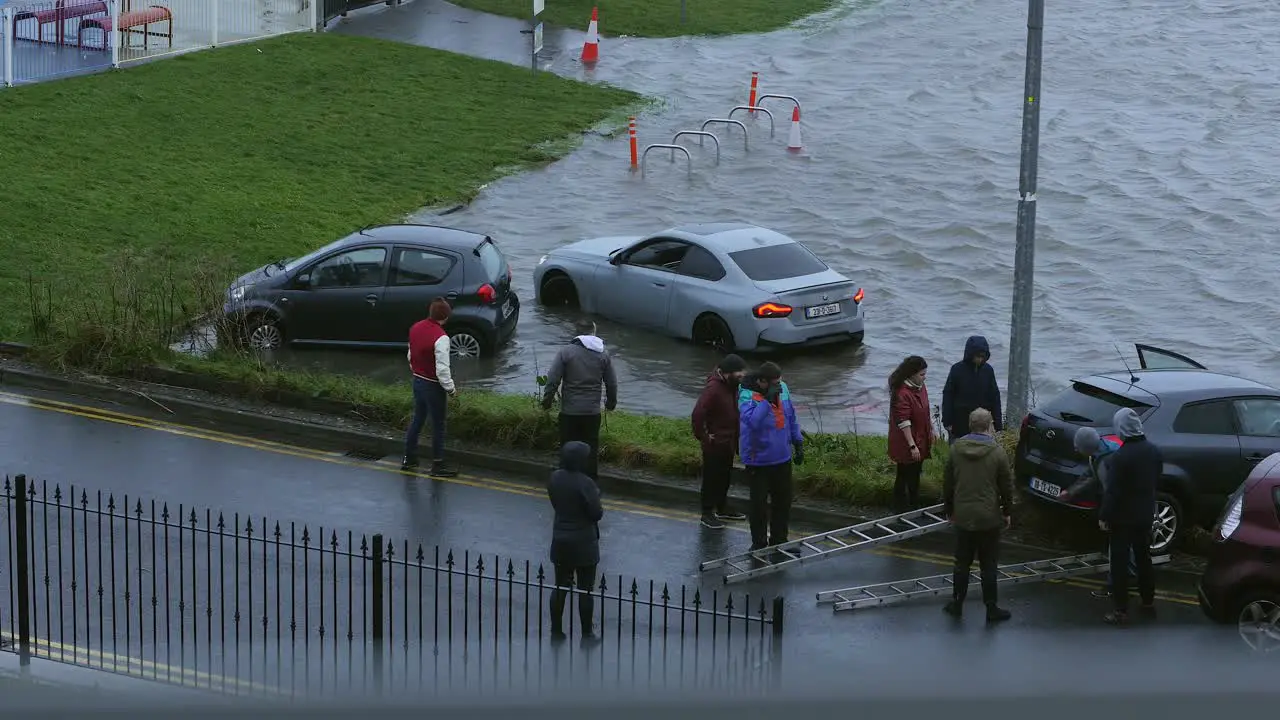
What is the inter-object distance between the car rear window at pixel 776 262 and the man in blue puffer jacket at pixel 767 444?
7.24 meters

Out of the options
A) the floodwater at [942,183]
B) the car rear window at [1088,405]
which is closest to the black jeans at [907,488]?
the car rear window at [1088,405]

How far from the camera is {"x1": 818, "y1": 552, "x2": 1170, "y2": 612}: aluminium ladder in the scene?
36.7 feet

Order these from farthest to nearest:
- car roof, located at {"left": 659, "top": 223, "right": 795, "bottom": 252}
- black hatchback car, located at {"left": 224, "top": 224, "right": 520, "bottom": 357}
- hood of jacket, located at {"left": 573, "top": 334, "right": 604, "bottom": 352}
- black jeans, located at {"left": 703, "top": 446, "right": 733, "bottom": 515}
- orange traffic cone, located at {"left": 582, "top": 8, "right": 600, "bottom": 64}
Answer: orange traffic cone, located at {"left": 582, "top": 8, "right": 600, "bottom": 64}, car roof, located at {"left": 659, "top": 223, "right": 795, "bottom": 252}, black hatchback car, located at {"left": 224, "top": 224, "right": 520, "bottom": 357}, hood of jacket, located at {"left": 573, "top": 334, "right": 604, "bottom": 352}, black jeans, located at {"left": 703, "top": 446, "right": 733, "bottom": 515}

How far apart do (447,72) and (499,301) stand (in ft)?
57.3

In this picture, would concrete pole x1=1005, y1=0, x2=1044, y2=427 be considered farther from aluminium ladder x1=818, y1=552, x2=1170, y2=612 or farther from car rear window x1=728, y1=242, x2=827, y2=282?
car rear window x1=728, y1=242, x2=827, y2=282

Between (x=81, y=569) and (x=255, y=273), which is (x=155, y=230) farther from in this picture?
(x=81, y=569)

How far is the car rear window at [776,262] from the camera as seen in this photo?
19156 millimetres

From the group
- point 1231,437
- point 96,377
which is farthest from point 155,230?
point 1231,437

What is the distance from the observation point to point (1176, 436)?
11875 mm

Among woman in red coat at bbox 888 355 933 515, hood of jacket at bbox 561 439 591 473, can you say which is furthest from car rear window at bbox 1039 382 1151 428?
hood of jacket at bbox 561 439 591 473

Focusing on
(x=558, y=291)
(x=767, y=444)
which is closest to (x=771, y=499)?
(x=767, y=444)

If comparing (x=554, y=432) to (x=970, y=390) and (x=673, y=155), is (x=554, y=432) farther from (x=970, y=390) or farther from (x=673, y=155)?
(x=673, y=155)

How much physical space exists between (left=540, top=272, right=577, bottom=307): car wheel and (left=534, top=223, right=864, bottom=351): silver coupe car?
0.43ft

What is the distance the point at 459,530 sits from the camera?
12.8m
